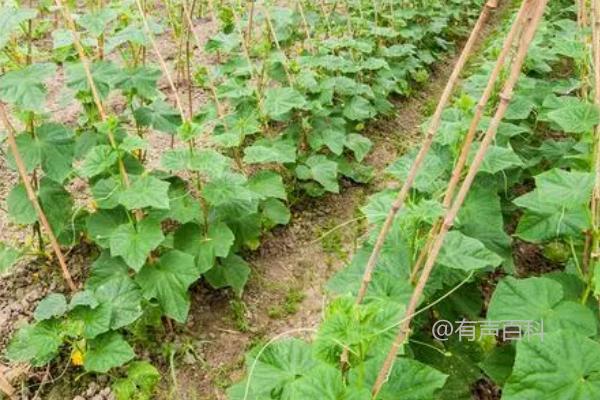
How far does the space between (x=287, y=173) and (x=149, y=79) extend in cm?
113

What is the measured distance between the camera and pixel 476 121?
154 cm

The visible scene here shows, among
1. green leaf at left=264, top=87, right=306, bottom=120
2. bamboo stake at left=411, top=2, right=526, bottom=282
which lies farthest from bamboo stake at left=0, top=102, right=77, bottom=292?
bamboo stake at left=411, top=2, right=526, bottom=282

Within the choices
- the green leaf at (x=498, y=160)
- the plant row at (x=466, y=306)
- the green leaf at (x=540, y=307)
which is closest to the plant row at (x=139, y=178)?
the plant row at (x=466, y=306)

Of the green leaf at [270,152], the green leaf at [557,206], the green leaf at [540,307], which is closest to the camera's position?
the green leaf at [540,307]

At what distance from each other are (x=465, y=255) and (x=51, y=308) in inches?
61.1

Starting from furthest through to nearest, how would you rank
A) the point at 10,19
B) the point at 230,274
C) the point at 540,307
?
the point at 230,274
the point at 10,19
the point at 540,307

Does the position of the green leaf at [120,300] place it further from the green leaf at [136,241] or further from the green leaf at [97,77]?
the green leaf at [97,77]

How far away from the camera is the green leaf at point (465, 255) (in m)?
1.89

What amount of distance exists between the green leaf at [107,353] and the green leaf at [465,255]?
1.25m

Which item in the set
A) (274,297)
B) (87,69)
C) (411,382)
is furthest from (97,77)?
(411,382)

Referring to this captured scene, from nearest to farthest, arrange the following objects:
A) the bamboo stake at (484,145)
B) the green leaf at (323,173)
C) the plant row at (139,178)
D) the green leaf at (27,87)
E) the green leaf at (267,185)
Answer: the bamboo stake at (484,145) < the green leaf at (27,87) < the plant row at (139,178) < the green leaf at (267,185) < the green leaf at (323,173)

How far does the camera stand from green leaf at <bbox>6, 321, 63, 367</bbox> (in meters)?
2.21

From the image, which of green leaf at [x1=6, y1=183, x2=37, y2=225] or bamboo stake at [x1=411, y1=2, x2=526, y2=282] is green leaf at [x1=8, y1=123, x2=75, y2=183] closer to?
green leaf at [x1=6, y1=183, x2=37, y2=225]

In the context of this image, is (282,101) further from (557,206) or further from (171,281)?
(557,206)
